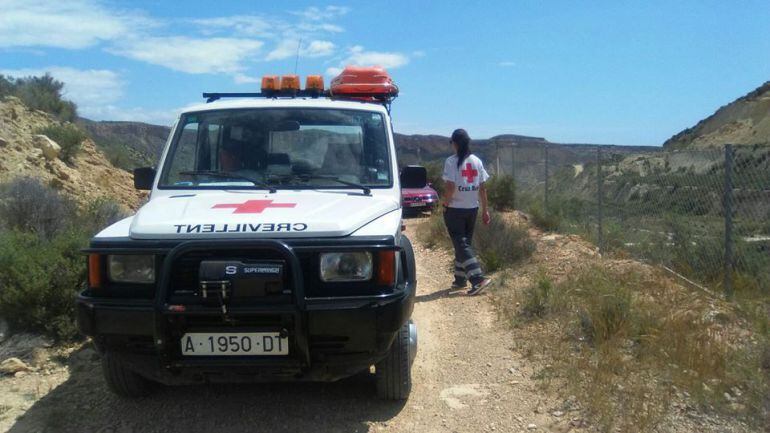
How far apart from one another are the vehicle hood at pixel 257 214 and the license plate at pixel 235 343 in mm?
541

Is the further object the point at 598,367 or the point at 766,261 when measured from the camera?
the point at 766,261

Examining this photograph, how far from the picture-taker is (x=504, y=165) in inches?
699

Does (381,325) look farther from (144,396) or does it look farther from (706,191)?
(706,191)

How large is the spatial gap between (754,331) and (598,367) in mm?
1414

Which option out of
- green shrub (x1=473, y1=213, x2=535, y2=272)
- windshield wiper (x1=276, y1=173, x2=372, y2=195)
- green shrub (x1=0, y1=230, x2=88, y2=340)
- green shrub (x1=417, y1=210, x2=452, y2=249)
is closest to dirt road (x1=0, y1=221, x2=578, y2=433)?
green shrub (x1=0, y1=230, x2=88, y2=340)

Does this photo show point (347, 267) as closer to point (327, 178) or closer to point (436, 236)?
point (327, 178)

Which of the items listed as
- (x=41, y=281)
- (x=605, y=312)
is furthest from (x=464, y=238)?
(x=41, y=281)

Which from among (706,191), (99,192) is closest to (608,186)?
(706,191)

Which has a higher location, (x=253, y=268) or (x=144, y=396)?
(x=253, y=268)

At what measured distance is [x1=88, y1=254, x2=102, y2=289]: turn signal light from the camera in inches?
159

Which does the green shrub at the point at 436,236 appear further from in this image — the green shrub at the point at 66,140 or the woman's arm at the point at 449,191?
the green shrub at the point at 66,140

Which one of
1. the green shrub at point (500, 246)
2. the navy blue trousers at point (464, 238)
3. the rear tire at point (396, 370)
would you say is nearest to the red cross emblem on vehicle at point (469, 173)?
the navy blue trousers at point (464, 238)

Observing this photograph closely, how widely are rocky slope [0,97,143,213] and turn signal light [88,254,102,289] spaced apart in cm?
951

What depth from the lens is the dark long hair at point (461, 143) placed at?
26.2 feet
